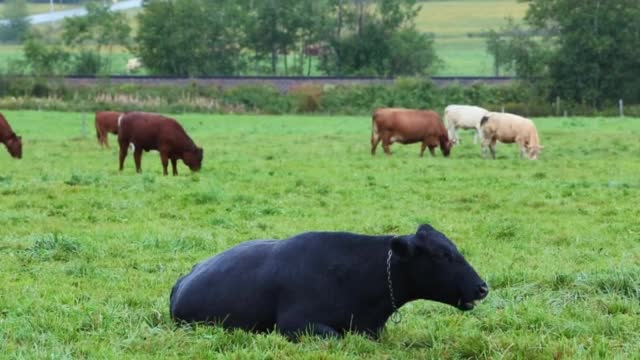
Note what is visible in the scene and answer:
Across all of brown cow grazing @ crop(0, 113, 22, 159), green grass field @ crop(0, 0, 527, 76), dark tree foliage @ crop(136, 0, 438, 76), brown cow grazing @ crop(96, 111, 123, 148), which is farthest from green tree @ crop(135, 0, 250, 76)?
brown cow grazing @ crop(0, 113, 22, 159)

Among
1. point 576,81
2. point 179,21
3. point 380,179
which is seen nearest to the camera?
point 380,179

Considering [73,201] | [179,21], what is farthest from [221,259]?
[179,21]

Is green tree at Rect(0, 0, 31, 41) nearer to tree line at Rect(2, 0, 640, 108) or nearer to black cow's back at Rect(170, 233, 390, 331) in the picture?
tree line at Rect(2, 0, 640, 108)

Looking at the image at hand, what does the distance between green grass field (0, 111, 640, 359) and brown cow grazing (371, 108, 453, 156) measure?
1.72ft

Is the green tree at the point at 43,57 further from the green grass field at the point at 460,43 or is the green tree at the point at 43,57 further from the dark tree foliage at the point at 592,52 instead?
the dark tree foliage at the point at 592,52

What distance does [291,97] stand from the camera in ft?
219

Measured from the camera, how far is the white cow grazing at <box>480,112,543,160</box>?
27.7 m

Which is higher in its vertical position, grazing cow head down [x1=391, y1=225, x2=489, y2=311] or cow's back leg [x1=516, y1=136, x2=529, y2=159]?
grazing cow head down [x1=391, y1=225, x2=489, y2=311]

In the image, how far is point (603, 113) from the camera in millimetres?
61812

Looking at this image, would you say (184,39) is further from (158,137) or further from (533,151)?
(158,137)

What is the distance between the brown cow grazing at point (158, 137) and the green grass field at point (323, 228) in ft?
1.73

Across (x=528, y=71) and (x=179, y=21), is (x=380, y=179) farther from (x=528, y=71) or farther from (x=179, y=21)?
(x=179, y=21)

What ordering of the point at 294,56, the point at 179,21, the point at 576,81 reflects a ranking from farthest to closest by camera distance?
the point at 294,56
the point at 179,21
the point at 576,81

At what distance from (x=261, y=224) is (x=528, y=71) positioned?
6048cm
